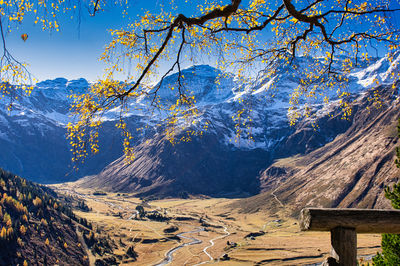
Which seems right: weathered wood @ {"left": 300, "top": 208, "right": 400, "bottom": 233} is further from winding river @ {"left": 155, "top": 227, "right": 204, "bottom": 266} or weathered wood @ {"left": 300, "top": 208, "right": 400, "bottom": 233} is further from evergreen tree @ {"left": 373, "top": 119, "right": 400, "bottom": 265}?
winding river @ {"left": 155, "top": 227, "right": 204, "bottom": 266}

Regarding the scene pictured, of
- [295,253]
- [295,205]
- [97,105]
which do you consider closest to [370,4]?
[97,105]

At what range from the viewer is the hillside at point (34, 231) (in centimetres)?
8144

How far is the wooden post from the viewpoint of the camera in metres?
5.55

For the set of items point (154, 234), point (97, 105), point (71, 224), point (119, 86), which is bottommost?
point (154, 234)

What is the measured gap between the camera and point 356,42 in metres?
13.3

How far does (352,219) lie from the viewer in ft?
18.6

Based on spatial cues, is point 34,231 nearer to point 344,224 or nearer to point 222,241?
point 222,241

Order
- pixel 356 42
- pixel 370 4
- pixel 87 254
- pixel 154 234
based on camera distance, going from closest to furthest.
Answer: pixel 370 4, pixel 356 42, pixel 87 254, pixel 154 234

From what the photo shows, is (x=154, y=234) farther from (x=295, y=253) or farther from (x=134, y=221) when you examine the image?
(x=295, y=253)

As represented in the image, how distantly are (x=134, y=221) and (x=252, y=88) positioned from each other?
6432 inches

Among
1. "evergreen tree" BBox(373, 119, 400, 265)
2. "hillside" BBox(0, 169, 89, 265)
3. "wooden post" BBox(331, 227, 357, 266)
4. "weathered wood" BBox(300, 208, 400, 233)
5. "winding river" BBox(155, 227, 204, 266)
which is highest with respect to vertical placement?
"weathered wood" BBox(300, 208, 400, 233)

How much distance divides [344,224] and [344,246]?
1.42 ft

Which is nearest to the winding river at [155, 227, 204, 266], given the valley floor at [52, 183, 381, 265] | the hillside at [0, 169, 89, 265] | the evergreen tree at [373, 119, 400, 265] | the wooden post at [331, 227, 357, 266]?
the valley floor at [52, 183, 381, 265]

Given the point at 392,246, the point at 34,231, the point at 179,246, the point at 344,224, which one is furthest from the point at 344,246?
the point at 179,246
